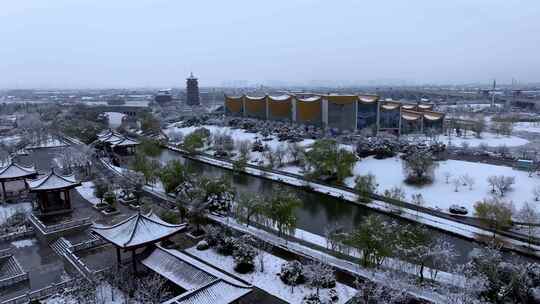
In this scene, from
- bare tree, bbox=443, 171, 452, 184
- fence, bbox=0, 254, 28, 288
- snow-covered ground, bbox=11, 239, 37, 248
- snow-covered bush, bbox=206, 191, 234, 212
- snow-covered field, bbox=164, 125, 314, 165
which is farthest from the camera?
snow-covered field, bbox=164, 125, 314, 165

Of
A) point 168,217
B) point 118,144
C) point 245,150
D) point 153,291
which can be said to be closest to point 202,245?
point 168,217

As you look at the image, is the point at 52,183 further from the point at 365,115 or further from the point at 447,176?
the point at 365,115

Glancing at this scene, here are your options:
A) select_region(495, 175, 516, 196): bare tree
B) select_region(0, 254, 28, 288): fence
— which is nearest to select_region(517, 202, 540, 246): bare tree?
select_region(495, 175, 516, 196): bare tree

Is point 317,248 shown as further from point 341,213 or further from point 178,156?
point 178,156

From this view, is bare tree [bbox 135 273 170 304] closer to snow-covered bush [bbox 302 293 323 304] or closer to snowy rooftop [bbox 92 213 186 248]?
snowy rooftop [bbox 92 213 186 248]

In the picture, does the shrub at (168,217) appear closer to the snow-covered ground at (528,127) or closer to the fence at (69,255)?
the fence at (69,255)

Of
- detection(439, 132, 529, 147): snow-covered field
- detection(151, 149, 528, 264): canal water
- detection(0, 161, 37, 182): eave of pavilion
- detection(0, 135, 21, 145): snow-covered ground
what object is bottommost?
detection(151, 149, 528, 264): canal water
